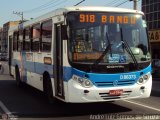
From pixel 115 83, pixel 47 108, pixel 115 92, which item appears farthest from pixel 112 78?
pixel 47 108

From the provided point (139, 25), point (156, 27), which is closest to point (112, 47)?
point (139, 25)

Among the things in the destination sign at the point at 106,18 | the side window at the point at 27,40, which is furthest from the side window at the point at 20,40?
the destination sign at the point at 106,18

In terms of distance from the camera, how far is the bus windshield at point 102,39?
11.5 meters

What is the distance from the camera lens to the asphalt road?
37.3 feet

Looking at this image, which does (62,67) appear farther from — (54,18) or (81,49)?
(54,18)

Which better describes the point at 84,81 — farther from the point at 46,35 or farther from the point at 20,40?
the point at 20,40

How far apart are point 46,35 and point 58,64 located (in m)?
1.67

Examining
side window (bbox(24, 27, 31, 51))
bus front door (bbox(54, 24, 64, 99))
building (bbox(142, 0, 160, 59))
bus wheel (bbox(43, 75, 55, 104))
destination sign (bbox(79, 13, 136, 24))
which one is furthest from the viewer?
building (bbox(142, 0, 160, 59))

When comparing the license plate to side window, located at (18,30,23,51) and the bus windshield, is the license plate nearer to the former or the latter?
the bus windshield

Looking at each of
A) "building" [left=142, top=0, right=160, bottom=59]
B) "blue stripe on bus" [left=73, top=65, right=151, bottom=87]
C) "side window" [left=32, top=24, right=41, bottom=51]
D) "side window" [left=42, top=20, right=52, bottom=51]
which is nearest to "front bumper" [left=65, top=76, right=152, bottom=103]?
"blue stripe on bus" [left=73, top=65, right=151, bottom=87]

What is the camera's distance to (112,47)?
11.6 m

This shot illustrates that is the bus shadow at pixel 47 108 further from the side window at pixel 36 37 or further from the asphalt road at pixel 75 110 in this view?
the side window at pixel 36 37

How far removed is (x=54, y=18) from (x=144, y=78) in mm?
3162

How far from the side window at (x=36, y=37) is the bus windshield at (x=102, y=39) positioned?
3574 millimetres
